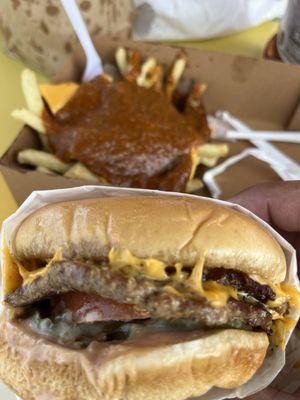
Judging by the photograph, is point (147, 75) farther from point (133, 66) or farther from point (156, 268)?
point (156, 268)

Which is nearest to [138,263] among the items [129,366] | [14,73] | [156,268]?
[156,268]

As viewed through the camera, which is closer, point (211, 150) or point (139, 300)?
point (139, 300)

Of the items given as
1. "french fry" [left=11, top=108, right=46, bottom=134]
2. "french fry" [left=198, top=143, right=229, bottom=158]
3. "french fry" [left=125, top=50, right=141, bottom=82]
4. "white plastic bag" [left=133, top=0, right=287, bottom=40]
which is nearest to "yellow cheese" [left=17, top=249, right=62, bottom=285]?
"french fry" [left=11, top=108, right=46, bottom=134]

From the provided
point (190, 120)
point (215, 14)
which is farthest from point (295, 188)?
point (215, 14)

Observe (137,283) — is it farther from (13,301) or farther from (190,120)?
(190,120)

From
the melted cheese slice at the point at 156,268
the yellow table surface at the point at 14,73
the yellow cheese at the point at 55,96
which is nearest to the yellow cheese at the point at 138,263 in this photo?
the melted cheese slice at the point at 156,268

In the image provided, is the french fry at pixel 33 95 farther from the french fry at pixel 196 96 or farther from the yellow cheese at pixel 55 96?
the french fry at pixel 196 96
